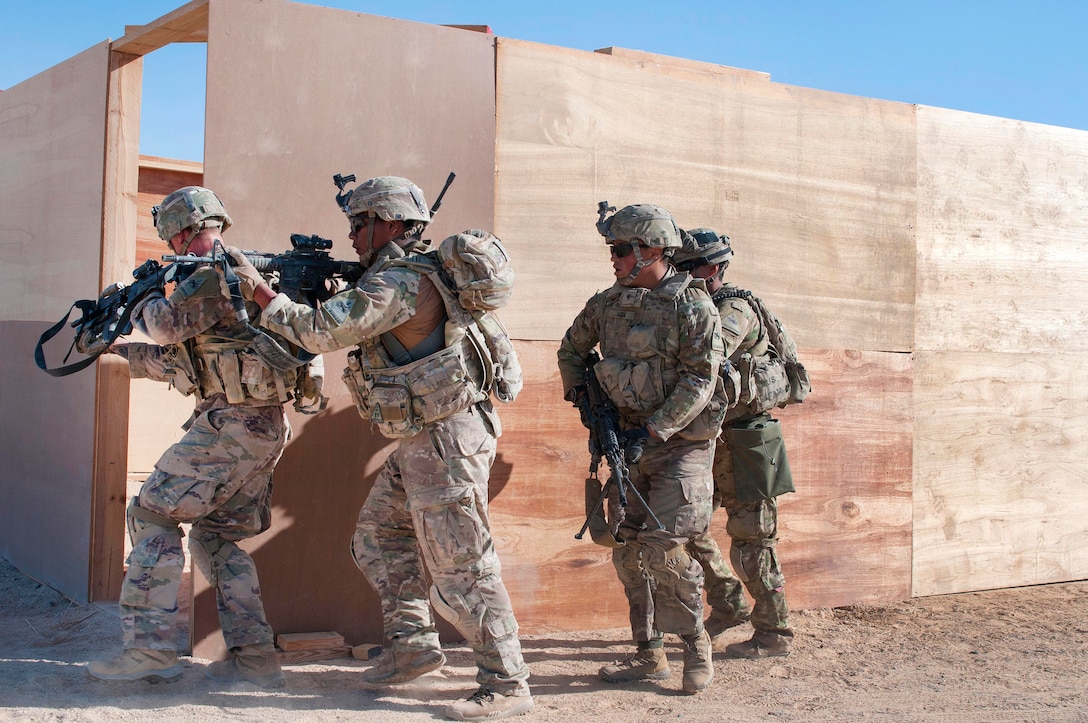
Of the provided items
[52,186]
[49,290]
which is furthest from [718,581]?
[52,186]

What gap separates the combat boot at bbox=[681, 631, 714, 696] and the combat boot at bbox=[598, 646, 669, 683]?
0.22m

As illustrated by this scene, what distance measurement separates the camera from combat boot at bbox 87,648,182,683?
13.8 feet

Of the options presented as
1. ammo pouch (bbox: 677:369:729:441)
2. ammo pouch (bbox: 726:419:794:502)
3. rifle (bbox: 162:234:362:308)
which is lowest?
ammo pouch (bbox: 726:419:794:502)

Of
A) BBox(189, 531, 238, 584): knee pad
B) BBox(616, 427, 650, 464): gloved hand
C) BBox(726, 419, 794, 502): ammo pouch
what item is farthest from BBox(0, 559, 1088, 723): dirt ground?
BBox(616, 427, 650, 464): gloved hand

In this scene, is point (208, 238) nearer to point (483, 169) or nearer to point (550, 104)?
point (483, 169)

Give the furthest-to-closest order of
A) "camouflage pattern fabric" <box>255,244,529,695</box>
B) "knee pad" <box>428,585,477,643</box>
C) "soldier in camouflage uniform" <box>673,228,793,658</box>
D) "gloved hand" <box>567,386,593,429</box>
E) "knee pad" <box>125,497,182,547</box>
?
"soldier in camouflage uniform" <box>673,228,793,658</box> → "gloved hand" <box>567,386,593,429</box> → "knee pad" <box>125,497,182,547</box> → "knee pad" <box>428,585,477,643</box> → "camouflage pattern fabric" <box>255,244,529,695</box>

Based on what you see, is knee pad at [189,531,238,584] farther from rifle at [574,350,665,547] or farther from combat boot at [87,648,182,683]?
rifle at [574,350,665,547]

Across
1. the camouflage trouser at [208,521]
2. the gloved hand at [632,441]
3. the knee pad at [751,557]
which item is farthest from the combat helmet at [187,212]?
the knee pad at [751,557]

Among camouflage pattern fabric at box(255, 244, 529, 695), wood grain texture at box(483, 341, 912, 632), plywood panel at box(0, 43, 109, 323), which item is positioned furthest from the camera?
plywood panel at box(0, 43, 109, 323)

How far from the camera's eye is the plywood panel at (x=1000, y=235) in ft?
22.2

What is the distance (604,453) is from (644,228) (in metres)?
1.06

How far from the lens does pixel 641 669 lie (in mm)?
4863

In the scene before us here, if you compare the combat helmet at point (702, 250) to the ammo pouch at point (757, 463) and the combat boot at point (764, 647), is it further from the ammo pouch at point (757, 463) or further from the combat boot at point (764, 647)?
the combat boot at point (764, 647)

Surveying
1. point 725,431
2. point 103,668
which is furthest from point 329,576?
point 725,431
